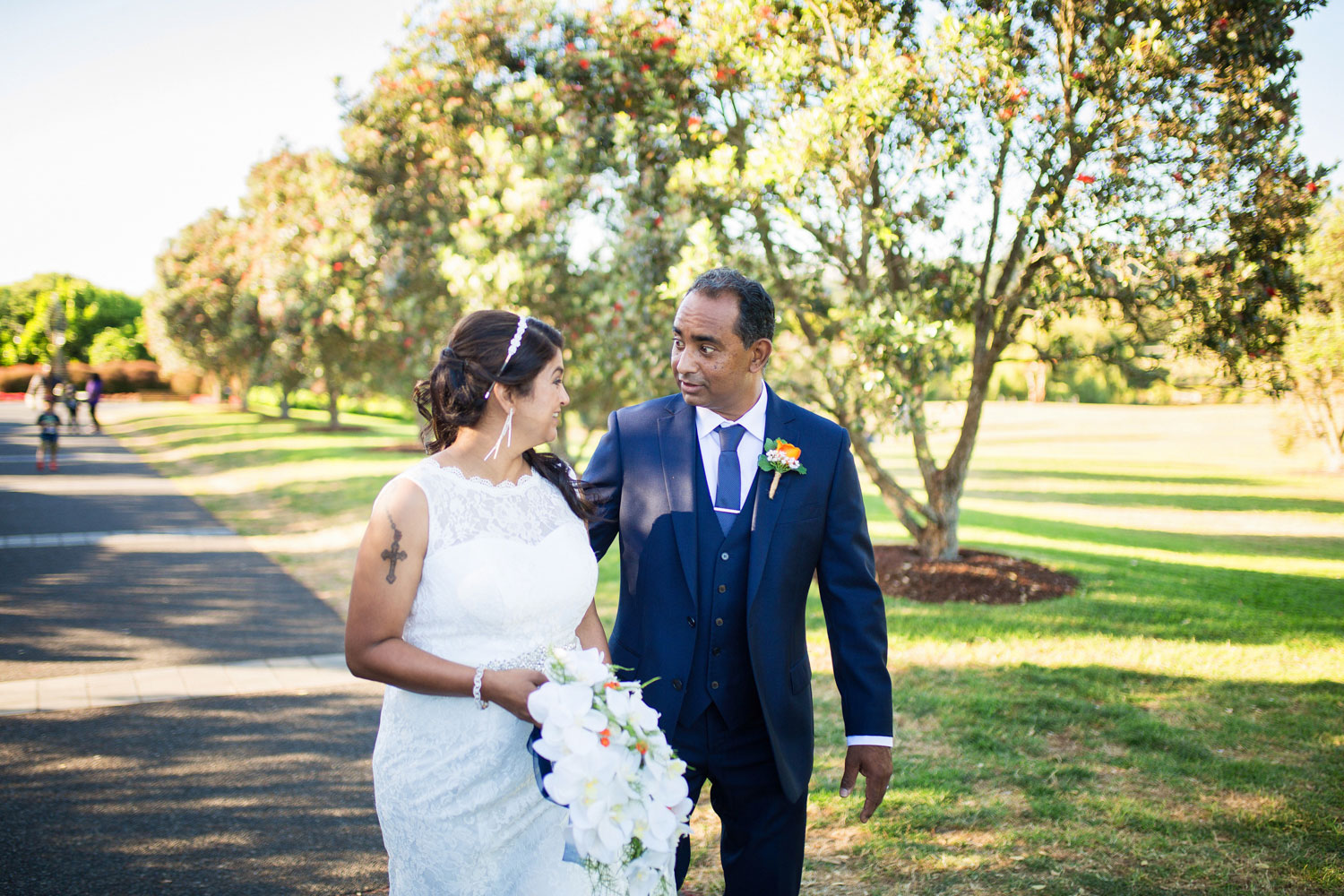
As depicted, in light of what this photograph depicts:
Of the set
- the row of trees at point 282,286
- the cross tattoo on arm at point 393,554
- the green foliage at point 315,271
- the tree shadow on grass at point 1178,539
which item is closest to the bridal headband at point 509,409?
the cross tattoo on arm at point 393,554

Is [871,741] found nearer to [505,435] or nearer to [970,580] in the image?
[505,435]

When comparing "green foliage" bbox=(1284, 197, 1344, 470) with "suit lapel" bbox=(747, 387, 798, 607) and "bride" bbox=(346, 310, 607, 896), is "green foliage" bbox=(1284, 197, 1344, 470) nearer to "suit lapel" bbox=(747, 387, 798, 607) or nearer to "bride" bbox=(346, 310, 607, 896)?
"suit lapel" bbox=(747, 387, 798, 607)

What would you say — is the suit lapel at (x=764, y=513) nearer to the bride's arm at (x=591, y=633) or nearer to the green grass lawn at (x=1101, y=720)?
the bride's arm at (x=591, y=633)

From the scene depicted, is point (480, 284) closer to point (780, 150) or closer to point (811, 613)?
point (780, 150)

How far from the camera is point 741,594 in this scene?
9.29ft

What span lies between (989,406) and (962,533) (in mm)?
50681

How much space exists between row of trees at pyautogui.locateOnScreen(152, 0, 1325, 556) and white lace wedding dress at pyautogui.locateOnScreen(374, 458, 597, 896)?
5.53 meters

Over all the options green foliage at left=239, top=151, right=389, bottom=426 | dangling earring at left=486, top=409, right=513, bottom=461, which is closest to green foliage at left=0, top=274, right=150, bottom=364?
green foliage at left=239, top=151, right=389, bottom=426

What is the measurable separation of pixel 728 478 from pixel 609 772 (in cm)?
113

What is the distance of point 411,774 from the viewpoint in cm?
266

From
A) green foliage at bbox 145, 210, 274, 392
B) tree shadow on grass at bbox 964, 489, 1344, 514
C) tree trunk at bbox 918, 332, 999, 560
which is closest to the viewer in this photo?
tree trunk at bbox 918, 332, 999, 560

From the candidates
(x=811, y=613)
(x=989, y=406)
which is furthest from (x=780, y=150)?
(x=989, y=406)

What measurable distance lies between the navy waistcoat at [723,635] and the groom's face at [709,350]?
424mm

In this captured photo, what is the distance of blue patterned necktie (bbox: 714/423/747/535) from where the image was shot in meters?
2.93
